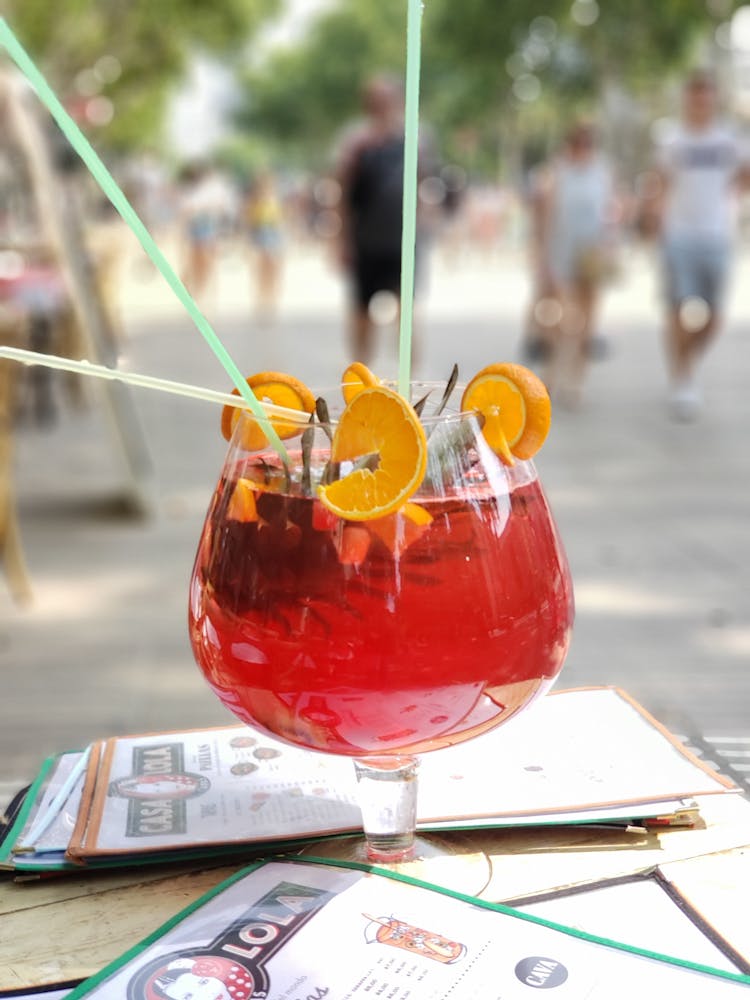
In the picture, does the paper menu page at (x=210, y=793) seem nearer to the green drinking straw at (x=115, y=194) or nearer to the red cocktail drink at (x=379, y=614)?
the red cocktail drink at (x=379, y=614)

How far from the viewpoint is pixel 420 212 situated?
6605mm

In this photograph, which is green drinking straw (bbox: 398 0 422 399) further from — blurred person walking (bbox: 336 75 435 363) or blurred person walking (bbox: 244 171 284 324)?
blurred person walking (bbox: 244 171 284 324)

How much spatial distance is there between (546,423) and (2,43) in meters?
0.48

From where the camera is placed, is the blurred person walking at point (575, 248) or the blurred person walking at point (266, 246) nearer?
the blurred person walking at point (575, 248)

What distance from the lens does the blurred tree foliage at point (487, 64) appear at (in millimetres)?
23688

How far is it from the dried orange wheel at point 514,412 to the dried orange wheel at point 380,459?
10 cm

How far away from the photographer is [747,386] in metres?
8.47

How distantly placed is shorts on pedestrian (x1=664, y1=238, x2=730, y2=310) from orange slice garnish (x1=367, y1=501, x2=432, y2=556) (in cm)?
665

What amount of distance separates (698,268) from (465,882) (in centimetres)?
668

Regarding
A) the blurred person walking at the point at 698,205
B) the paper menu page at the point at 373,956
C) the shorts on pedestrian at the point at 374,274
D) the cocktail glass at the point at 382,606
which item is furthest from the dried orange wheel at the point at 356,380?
the blurred person walking at the point at 698,205

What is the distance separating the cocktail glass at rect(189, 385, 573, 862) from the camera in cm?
92

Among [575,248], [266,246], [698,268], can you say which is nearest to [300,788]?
[698,268]

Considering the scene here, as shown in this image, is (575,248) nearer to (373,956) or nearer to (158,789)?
(158,789)

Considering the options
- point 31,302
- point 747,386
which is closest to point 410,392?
point 31,302
